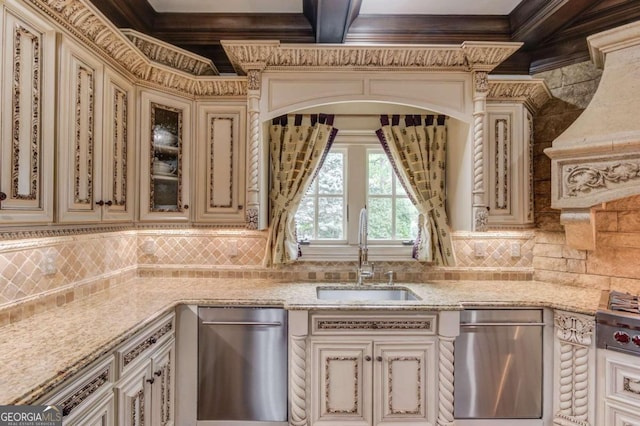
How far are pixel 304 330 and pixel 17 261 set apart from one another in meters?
1.53

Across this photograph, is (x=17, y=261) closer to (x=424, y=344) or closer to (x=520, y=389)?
(x=424, y=344)

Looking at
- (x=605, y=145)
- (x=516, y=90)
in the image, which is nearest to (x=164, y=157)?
(x=516, y=90)

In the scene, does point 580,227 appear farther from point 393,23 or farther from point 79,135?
point 79,135

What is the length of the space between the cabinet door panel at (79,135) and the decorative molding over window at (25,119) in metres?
0.12

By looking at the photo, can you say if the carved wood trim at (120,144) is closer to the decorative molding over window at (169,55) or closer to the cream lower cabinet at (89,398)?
the decorative molding over window at (169,55)

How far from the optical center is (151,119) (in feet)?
7.65

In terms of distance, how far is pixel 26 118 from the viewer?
1.42 m

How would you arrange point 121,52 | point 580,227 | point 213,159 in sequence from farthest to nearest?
point 213,159 < point 580,227 < point 121,52

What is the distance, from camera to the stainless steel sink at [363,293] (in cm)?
265

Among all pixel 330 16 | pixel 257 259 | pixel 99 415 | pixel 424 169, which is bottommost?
pixel 99 415


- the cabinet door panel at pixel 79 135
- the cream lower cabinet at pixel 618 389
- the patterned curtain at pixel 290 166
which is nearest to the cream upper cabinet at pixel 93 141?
the cabinet door panel at pixel 79 135

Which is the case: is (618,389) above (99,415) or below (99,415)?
below

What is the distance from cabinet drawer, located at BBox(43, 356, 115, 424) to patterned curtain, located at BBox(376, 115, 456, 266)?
2.18m

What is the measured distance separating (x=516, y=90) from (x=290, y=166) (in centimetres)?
179
